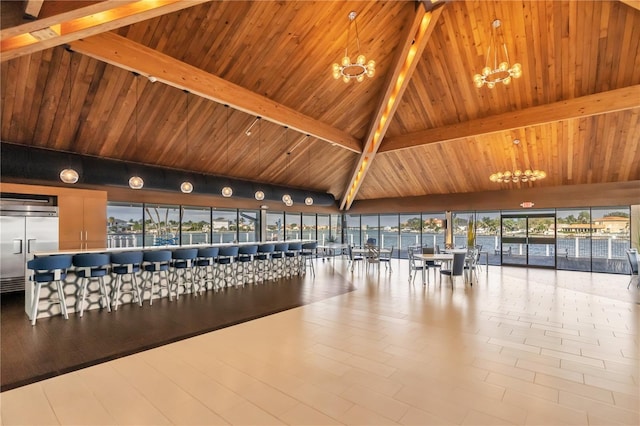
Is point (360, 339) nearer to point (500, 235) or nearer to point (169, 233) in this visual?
point (169, 233)

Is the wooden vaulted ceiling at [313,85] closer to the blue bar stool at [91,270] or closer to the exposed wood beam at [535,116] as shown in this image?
the exposed wood beam at [535,116]

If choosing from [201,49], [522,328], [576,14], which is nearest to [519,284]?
[522,328]

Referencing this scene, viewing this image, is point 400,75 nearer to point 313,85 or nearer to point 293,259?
point 313,85

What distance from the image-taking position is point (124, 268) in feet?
17.8

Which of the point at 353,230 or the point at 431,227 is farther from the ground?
the point at 431,227

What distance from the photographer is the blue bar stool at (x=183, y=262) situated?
Answer: 6.22 m

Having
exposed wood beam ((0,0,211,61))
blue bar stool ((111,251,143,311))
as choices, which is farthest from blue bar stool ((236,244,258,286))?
exposed wood beam ((0,0,211,61))

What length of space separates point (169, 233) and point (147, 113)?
3.79m

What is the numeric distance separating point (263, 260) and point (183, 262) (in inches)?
90.4

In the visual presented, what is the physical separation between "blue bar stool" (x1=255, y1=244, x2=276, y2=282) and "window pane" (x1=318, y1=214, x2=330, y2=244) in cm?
602

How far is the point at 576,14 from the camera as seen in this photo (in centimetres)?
Result: 520

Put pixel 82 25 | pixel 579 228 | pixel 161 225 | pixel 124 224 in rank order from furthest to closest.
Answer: pixel 579 228
pixel 161 225
pixel 124 224
pixel 82 25

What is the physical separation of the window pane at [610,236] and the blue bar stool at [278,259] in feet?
32.2

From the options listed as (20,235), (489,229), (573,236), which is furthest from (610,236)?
(20,235)
